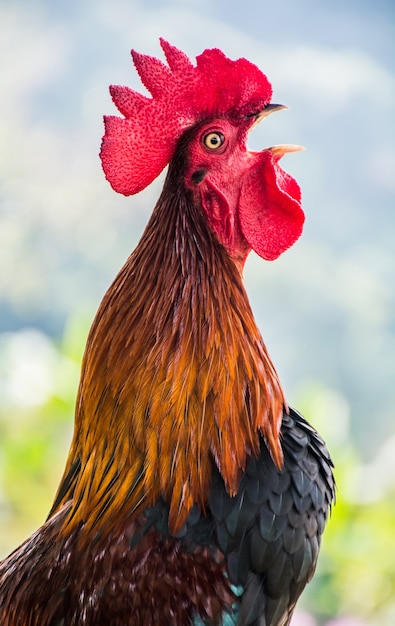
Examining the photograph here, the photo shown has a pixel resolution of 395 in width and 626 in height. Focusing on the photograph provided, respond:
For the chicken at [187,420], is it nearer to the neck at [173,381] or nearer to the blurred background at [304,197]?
the neck at [173,381]

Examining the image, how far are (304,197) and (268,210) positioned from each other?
185cm

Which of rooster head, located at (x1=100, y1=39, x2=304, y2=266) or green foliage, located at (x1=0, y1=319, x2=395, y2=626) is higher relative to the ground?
rooster head, located at (x1=100, y1=39, x2=304, y2=266)

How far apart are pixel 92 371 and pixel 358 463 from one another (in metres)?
2.05

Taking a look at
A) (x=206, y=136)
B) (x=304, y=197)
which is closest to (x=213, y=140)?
(x=206, y=136)

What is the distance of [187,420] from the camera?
1.63 m

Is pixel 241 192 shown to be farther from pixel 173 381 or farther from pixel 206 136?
pixel 173 381

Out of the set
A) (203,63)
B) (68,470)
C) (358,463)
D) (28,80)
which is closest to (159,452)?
(68,470)

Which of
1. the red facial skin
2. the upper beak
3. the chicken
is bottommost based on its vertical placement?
the chicken

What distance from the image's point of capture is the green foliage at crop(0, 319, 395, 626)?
3.28 m

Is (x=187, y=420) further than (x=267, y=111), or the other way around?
(x=267, y=111)

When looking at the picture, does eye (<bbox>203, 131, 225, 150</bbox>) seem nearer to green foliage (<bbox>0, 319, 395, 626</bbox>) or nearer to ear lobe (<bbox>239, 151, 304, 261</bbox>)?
ear lobe (<bbox>239, 151, 304, 261</bbox>)

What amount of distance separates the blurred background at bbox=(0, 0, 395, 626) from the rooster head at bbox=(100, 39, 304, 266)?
1.74m

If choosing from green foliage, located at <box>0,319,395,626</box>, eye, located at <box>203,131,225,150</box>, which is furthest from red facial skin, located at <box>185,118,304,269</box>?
green foliage, located at <box>0,319,395,626</box>

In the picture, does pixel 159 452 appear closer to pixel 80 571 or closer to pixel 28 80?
pixel 80 571
